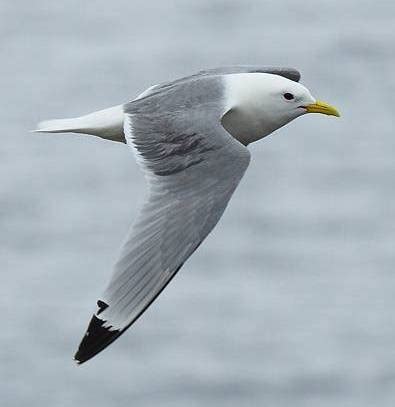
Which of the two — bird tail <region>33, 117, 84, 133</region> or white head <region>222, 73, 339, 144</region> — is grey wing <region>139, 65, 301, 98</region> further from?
bird tail <region>33, 117, 84, 133</region>

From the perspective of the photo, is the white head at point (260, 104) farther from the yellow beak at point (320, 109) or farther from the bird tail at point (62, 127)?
the bird tail at point (62, 127)

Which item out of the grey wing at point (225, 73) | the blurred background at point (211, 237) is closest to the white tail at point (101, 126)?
the grey wing at point (225, 73)

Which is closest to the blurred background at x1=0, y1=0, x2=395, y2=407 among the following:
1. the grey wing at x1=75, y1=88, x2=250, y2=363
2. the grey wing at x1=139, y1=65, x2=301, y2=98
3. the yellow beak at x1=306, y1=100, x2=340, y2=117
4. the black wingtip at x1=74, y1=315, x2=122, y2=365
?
the grey wing at x1=139, y1=65, x2=301, y2=98

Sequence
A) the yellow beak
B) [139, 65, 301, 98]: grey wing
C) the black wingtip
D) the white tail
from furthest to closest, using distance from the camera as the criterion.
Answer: the yellow beak < [139, 65, 301, 98]: grey wing < the white tail < the black wingtip

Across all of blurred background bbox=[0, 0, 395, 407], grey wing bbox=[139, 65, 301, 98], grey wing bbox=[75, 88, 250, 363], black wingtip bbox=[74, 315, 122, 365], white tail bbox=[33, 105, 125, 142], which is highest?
blurred background bbox=[0, 0, 395, 407]

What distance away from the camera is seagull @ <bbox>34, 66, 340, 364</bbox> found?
777 cm

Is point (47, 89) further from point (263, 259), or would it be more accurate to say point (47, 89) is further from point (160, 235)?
point (160, 235)

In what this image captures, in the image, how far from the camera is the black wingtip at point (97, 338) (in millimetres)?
7598

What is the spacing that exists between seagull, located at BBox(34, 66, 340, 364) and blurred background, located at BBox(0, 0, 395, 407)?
802cm

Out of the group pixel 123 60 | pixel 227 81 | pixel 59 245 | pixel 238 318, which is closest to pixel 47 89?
pixel 123 60

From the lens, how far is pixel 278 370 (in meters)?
17.7

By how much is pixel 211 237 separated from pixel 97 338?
11.8 meters

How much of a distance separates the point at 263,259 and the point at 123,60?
5.35 meters

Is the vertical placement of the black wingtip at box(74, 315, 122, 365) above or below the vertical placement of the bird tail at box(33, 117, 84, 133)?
below
